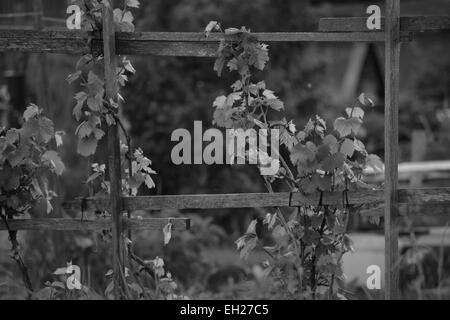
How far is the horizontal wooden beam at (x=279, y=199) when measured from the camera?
440cm

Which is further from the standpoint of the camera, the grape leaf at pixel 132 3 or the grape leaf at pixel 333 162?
the grape leaf at pixel 132 3

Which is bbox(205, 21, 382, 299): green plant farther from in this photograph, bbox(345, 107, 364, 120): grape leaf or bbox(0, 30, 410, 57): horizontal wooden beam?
bbox(0, 30, 410, 57): horizontal wooden beam

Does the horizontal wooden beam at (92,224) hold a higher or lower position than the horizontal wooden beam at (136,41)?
lower

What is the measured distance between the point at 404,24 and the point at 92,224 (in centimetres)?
209

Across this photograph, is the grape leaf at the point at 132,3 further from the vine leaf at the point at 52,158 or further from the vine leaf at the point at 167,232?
the vine leaf at the point at 167,232

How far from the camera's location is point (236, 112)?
4.48 metres

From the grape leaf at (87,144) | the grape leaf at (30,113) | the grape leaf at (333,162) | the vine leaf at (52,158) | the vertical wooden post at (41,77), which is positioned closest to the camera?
the grape leaf at (333,162)

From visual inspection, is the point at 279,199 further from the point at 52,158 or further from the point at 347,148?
→ the point at 52,158

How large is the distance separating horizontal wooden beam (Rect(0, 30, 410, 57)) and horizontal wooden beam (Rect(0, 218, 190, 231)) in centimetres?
95

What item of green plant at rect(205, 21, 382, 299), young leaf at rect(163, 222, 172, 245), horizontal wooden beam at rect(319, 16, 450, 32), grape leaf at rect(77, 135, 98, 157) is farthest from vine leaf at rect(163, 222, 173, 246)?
horizontal wooden beam at rect(319, 16, 450, 32)

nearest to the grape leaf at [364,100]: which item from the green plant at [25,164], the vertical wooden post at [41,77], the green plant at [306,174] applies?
the green plant at [306,174]

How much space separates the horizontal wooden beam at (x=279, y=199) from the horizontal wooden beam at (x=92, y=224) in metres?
0.08

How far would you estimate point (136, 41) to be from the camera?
4480mm
